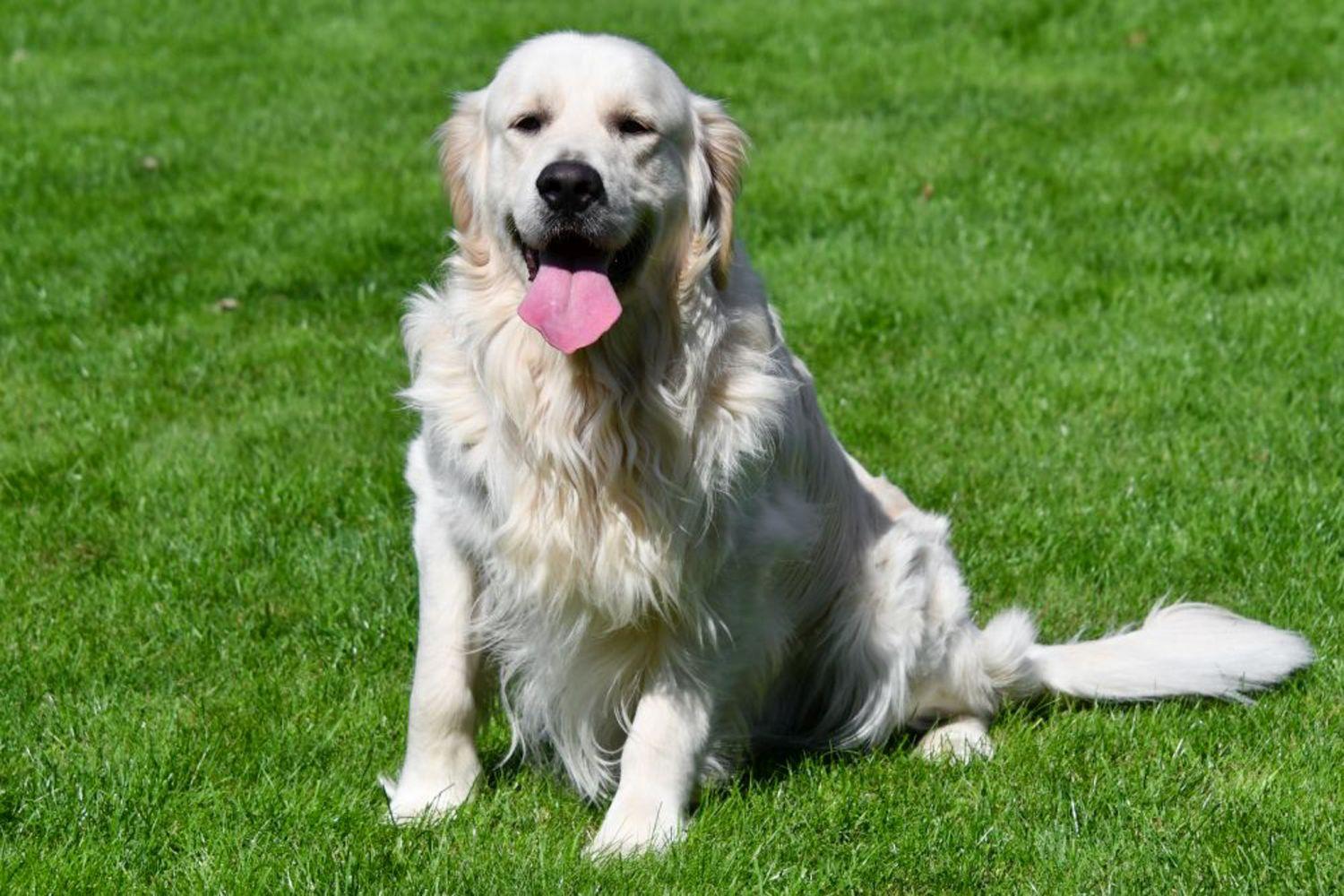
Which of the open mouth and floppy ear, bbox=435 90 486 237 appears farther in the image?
floppy ear, bbox=435 90 486 237

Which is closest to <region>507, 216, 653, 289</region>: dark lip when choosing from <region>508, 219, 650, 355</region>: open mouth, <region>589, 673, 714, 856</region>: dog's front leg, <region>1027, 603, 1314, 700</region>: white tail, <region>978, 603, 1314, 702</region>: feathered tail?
<region>508, 219, 650, 355</region>: open mouth

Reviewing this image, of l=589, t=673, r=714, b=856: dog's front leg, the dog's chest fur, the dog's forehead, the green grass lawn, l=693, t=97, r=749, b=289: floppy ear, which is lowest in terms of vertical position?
the green grass lawn

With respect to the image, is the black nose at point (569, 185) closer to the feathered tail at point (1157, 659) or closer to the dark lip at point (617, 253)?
the dark lip at point (617, 253)

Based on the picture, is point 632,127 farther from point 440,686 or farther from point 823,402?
point 823,402

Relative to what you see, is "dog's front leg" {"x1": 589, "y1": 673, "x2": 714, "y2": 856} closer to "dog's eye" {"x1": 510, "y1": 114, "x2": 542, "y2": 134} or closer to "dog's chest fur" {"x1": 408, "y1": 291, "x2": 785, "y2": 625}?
"dog's chest fur" {"x1": 408, "y1": 291, "x2": 785, "y2": 625}

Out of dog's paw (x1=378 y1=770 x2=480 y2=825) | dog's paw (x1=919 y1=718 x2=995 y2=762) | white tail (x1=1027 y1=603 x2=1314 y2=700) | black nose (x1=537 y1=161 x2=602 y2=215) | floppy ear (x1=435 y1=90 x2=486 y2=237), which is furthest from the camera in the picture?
white tail (x1=1027 y1=603 x2=1314 y2=700)

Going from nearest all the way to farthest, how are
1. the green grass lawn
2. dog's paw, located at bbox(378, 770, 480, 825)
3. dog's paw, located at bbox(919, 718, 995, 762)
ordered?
1. the green grass lawn
2. dog's paw, located at bbox(378, 770, 480, 825)
3. dog's paw, located at bbox(919, 718, 995, 762)

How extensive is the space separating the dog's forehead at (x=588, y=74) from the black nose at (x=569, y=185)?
0.22m

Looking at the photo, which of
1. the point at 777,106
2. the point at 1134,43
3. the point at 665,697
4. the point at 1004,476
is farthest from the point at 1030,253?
the point at 665,697

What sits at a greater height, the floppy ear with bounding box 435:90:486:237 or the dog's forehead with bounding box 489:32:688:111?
the dog's forehead with bounding box 489:32:688:111

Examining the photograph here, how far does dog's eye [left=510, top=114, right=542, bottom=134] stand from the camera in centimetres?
322

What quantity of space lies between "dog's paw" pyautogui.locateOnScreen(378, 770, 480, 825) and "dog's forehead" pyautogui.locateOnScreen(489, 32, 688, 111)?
1.38m

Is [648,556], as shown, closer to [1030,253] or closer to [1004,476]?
[1004,476]

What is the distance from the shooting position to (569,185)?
3016mm
